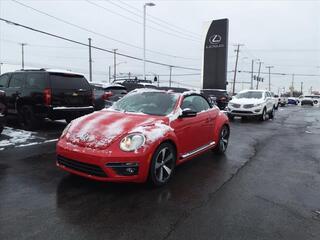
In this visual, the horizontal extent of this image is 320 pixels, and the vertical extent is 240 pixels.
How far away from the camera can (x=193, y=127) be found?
19.3 feet

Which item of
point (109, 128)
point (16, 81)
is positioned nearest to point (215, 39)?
point (16, 81)

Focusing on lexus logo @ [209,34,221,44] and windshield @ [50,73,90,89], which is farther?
lexus logo @ [209,34,221,44]

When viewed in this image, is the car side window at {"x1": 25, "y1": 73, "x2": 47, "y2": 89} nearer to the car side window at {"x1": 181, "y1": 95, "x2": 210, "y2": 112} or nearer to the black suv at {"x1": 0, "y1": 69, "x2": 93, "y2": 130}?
the black suv at {"x1": 0, "y1": 69, "x2": 93, "y2": 130}

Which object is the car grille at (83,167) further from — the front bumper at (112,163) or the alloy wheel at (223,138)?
the alloy wheel at (223,138)

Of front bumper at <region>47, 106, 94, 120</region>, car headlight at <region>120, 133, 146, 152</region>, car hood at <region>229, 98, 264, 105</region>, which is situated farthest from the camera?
car hood at <region>229, 98, 264, 105</region>

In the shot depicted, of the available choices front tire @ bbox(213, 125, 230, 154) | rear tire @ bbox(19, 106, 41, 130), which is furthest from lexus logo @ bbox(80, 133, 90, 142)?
rear tire @ bbox(19, 106, 41, 130)

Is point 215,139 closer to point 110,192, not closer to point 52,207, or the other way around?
point 110,192

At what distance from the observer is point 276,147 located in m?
8.59

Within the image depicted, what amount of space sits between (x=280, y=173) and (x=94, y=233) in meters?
3.94

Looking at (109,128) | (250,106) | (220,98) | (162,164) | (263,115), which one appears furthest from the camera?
(220,98)

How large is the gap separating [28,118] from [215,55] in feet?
99.9

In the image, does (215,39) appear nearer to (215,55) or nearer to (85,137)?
(215,55)

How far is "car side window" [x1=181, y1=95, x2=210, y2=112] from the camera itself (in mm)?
6114

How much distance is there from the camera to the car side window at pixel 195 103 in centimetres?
611
